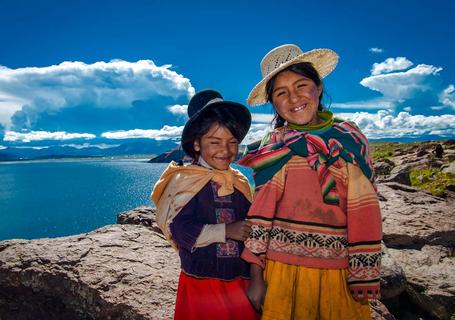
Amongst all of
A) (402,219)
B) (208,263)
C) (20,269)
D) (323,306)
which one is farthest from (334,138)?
(402,219)

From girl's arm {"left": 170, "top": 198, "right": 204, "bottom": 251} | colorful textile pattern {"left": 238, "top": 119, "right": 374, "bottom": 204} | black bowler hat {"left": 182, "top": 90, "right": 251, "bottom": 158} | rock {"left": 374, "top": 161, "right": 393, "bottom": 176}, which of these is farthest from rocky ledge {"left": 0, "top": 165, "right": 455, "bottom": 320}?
rock {"left": 374, "top": 161, "right": 393, "bottom": 176}

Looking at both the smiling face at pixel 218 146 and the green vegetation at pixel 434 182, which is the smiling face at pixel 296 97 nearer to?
the smiling face at pixel 218 146

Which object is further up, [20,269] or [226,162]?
[226,162]

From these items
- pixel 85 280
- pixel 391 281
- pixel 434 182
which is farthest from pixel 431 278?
pixel 434 182

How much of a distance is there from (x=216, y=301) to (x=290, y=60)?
2037 millimetres

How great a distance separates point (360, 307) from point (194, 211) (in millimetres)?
1467

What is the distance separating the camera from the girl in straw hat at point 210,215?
293 cm

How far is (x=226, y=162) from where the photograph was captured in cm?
315

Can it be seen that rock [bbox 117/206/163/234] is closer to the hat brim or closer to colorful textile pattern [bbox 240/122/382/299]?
the hat brim

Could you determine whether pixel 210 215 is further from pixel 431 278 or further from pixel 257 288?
pixel 431 278

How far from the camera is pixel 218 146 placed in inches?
123

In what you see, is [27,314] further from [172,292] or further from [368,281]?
[368,281]

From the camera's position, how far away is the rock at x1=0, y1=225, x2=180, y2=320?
402cm

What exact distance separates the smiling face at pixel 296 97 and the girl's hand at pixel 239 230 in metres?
0.89
